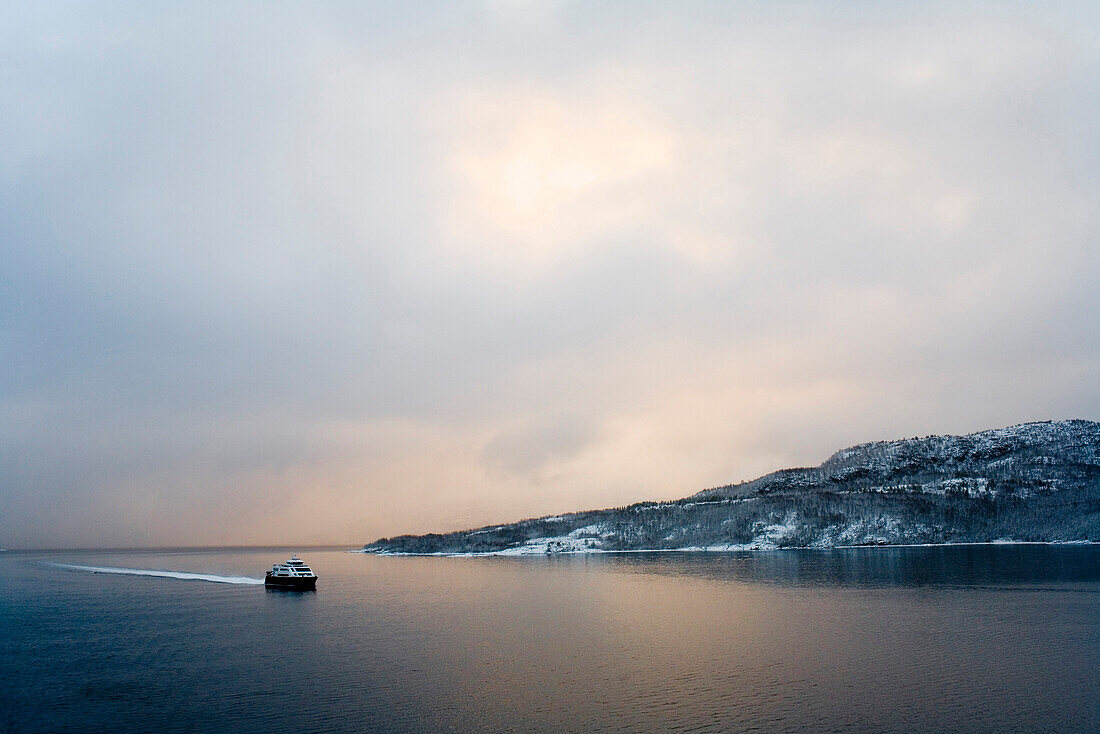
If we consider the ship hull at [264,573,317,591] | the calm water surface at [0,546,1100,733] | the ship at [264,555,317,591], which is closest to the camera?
the calm water surface at [0,546,1100,733]

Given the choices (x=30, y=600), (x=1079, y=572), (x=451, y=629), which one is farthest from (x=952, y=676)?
(x=30, y=600)

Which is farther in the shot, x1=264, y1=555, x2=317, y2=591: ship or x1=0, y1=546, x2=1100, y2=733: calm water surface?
x1=264, y1=555, x2=317, y2=591: ship

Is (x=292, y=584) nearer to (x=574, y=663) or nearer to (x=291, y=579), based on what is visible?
(x=291, y=579)

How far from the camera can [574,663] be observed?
67.9 m

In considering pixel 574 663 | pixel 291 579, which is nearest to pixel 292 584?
pixel 291 579

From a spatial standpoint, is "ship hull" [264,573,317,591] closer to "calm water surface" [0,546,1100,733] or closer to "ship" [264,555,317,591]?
"ship" [264,555,317,591]

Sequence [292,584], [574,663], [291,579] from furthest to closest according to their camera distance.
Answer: [291,579] → [292,584] → [574,663]

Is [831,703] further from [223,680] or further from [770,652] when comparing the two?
[223,680]

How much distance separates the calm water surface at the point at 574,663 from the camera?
48594 millimetres

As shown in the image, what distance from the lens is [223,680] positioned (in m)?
61.7

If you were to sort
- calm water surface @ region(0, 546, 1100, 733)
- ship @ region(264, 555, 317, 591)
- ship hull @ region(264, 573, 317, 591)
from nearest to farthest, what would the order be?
1. calm water surface @ region(0, 546, 1100, 733)
2. ship hull @ region(264, 573, 317, 591)
3. ship @ region(264, 555, 317, 591)

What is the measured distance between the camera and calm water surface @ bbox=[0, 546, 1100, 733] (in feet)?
159

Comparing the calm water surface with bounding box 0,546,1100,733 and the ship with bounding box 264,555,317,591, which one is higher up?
the calm water surface with bounding box 0,546,1100,733

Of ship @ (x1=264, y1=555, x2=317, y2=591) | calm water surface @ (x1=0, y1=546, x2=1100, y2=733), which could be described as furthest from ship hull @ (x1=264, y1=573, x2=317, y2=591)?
calm water surface @ (x1=0, y1=546, x2=1100, y2=733)
